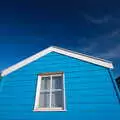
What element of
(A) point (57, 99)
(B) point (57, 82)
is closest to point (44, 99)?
(A) point (57, 99)

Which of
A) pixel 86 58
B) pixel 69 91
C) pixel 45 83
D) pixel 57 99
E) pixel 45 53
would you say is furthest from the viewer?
pixel 45 53

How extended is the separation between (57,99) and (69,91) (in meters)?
0.67

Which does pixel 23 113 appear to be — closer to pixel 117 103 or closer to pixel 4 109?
pixel 4 109

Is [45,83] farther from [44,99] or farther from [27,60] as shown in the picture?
[27,60]

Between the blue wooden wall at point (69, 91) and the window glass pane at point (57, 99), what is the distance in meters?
0.37

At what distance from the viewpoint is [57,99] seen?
23.7 ft

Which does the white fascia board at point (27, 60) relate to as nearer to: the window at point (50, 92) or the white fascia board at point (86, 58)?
the white fascia board at point (86, 58)

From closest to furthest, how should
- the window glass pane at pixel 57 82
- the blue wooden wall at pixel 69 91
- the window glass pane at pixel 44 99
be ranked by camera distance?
the blue wooden wall at pixel 69 91 → the window glass pane at pixel 44 99 → the window glass pane at pixel 57 82

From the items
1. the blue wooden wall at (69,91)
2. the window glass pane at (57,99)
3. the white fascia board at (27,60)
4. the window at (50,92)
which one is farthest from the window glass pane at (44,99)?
the white fascia board at (27,60)

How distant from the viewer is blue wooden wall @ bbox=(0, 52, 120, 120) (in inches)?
254

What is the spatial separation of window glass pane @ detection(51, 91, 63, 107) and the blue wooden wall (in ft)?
1.20

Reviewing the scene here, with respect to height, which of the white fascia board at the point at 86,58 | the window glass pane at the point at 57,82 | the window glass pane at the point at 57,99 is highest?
the white fascia board at the point at 86,58

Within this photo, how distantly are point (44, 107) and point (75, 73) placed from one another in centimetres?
200

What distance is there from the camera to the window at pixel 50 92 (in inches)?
278
